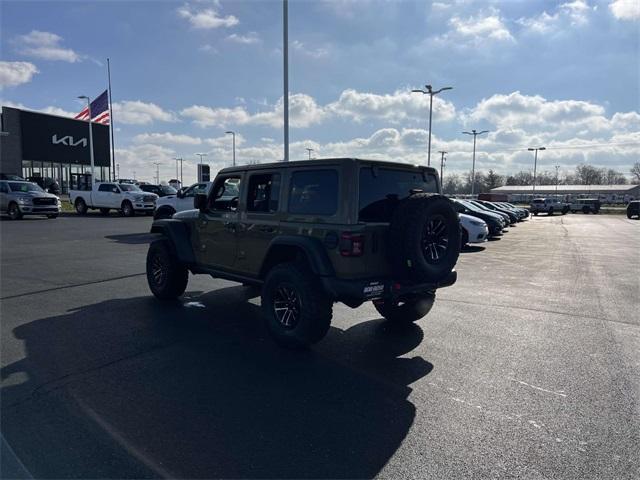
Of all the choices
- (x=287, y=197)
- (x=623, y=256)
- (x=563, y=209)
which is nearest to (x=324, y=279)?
(x=287, y=197)

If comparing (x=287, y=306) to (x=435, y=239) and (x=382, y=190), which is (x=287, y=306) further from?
(x=435, y=239)

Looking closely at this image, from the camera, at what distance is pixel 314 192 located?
5004mm

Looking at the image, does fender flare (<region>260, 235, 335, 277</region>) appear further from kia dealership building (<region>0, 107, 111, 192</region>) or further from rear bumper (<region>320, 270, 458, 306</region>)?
kia dealership building (<region>0, 107, 111, 192</region>)

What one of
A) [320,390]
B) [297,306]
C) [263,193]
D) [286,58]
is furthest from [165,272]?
[286,58]

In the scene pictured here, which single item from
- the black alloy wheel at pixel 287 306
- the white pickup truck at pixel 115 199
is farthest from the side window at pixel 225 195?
the white pickup truck at pixel 115 199

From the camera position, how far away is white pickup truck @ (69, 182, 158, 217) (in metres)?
25.6

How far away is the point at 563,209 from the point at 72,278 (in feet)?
184

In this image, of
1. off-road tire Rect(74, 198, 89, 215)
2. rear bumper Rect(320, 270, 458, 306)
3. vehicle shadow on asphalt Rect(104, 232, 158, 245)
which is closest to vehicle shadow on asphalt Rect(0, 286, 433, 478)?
rear bumper Rect(320, 270, 458, 306)

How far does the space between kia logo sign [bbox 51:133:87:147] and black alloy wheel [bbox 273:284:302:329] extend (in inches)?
2173

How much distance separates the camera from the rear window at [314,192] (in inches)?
189

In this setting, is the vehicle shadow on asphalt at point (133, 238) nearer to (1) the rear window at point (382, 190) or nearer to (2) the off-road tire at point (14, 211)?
(2) the off-road tire at point (14, 211)

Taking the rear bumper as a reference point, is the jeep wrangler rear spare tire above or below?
above

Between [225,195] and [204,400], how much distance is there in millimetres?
3278

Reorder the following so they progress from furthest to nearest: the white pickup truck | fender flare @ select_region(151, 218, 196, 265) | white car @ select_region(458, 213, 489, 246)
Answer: the white pickup truck → white car @ select_region(458, 213, 489, 246) → fender flare @ select_region(151, 218, 196, 265)
